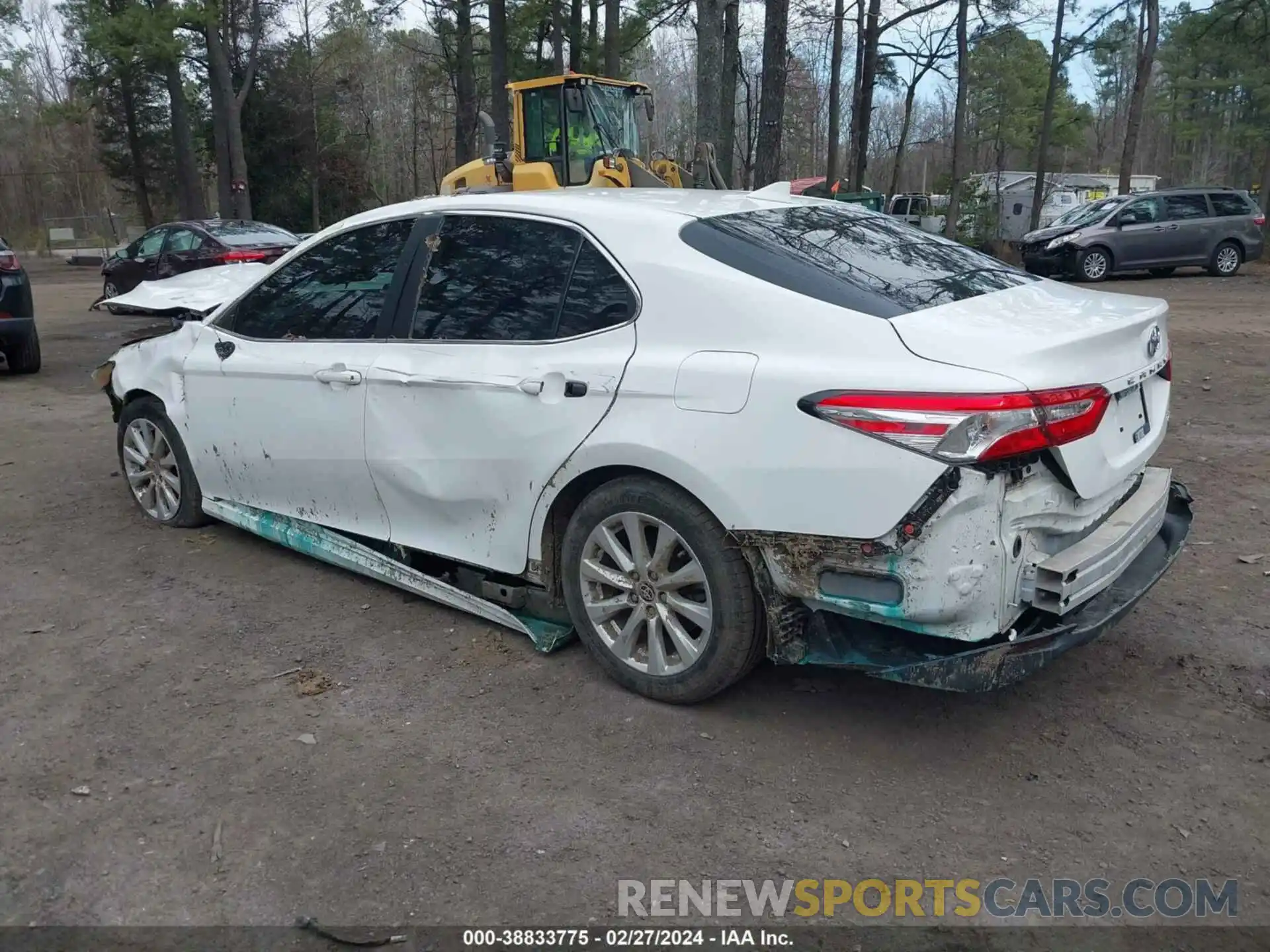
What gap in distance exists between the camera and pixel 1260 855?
289cm

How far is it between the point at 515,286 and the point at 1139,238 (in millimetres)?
19229

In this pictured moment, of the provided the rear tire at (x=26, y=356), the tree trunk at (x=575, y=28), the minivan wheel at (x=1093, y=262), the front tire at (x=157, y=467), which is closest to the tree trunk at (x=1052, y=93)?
the minivan wheel at (x=1093, y=262)

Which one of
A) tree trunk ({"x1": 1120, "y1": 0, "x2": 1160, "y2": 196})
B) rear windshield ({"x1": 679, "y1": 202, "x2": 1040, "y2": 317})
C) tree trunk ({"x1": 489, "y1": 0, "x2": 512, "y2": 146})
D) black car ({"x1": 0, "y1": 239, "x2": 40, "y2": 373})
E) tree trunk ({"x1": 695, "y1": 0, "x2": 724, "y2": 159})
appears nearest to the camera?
rear windshield ({"x1": 679, "y1": 202, "x2": 1040, "y2": 317})

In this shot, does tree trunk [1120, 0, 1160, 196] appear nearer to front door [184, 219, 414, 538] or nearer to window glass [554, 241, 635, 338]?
front door [184, 219, 414, 538]

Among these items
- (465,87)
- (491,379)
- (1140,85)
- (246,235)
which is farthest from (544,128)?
(1140,85)

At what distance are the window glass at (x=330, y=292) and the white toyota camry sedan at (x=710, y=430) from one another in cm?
1

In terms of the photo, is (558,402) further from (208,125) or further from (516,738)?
(208,125)

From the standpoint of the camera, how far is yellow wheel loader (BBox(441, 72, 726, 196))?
13344 mm

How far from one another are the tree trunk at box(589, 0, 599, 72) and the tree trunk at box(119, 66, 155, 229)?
15.3 m

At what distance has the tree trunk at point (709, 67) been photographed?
14469 mm

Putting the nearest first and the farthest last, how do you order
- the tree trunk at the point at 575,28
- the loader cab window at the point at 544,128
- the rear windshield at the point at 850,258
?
1. the rear windshield at the point at 850,258
2. the loader cab window at the point at 544,128
3. the tree trunk at the point at 575,28

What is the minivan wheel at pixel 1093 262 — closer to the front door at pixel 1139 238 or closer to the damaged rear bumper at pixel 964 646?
the front door at pixel 1139 238

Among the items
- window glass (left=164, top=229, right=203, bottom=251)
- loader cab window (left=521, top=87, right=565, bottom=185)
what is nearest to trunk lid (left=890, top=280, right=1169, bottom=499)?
loader cab window (left=521, top=87, right=565, bottom=185)

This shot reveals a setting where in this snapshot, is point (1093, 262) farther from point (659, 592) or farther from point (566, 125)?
point (659, 592)
